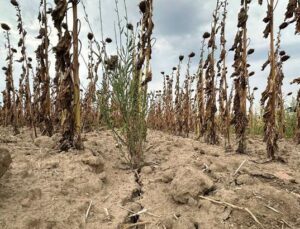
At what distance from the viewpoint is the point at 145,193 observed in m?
2.82

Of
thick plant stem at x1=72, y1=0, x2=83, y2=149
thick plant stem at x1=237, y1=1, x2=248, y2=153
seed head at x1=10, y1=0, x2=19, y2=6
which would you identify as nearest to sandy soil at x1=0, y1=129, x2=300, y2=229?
thick plant stem at x1=72, y1=0, x2=83, y2=149

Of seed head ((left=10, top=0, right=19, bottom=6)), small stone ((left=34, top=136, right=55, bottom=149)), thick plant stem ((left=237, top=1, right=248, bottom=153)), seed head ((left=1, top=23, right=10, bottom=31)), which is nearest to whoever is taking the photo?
small stone ((left=34, top=136, right=55, bottom=149))

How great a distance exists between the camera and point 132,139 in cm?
334

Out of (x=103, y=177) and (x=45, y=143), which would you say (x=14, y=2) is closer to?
(x=45, y=143)

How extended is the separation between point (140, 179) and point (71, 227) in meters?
0.90

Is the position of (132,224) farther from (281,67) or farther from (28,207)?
(281,67)

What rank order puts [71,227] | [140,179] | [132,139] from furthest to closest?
[132,139]
[140,179]
[71,227]

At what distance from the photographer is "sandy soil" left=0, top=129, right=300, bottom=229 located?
2.37 meters

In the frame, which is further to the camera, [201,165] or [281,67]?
[281,67]

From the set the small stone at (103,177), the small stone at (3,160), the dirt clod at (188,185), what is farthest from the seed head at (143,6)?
the small stone at (3,160)

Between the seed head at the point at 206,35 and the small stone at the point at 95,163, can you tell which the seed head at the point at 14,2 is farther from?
the small stone at the point at 95,163

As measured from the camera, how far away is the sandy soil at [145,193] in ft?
7.76

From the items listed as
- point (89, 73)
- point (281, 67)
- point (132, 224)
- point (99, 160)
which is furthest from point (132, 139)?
point (281, 67)

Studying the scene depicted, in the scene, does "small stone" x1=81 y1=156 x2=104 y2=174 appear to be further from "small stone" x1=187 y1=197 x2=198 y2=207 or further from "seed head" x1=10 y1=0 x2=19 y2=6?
"seed head" x1=10 y1=0 x2=19 y2=6
